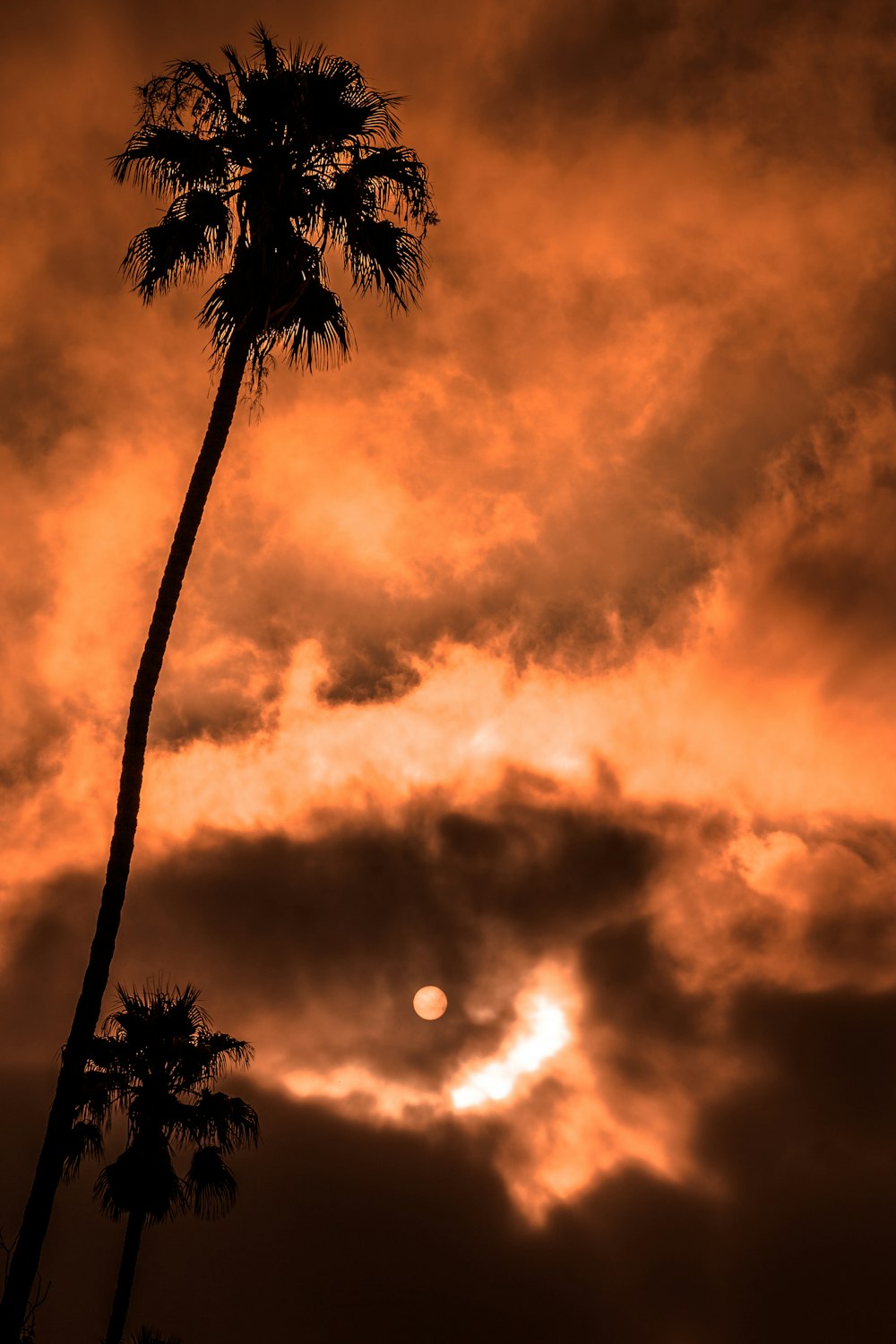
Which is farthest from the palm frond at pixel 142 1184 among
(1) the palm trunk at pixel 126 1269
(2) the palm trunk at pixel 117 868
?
(2) the palm trunk at pixel 117 868

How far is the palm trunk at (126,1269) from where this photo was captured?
23.6 metres

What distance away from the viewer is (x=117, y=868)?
14.5m

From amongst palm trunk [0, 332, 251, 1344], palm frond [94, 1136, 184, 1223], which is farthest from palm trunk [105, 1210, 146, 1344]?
palm trunk [0, 332, 251, 1344]

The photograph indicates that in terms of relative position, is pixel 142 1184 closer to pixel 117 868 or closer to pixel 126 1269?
pixel 126 1269

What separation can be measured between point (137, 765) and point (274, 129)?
10.6 m

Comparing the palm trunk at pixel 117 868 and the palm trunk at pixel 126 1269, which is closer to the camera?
the palm trunk at pixel 117 868

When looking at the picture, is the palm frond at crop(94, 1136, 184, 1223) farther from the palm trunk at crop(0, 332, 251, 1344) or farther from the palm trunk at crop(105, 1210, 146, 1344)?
the palm trunk at crop(0, 332, 251, 1344)

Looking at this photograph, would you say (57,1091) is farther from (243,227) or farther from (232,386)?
(243,227)

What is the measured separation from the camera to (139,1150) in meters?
24.2

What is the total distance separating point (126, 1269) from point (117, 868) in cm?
1443

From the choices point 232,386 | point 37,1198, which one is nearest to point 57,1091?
point 37,1198

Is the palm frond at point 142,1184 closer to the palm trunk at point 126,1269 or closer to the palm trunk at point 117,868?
the palm trunk at point 126,1269

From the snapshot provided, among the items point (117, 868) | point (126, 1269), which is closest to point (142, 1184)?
point (126, 1269)

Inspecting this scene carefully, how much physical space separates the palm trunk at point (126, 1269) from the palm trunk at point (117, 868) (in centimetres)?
1166
